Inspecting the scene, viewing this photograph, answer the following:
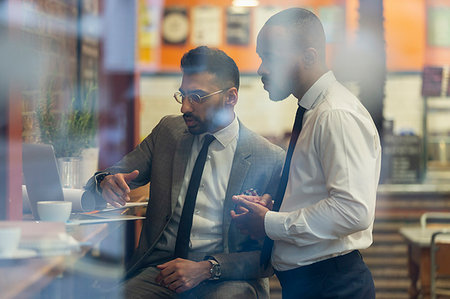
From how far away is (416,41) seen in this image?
6.18 meters

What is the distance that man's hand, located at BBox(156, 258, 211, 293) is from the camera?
62.6 inches

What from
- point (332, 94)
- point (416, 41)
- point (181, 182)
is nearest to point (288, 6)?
point (332, 94)

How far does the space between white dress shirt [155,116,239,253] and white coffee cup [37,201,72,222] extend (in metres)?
0.25

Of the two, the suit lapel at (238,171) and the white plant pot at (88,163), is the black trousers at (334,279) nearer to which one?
the suit lapel at (238,171)

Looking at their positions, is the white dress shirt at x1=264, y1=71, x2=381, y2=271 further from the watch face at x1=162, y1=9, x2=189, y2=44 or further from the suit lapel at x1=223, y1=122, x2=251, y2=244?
the watch face at x1=162, y1=9, x2=189, y2=44

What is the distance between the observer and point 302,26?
149cm

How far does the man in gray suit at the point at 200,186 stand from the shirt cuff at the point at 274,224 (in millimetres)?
94

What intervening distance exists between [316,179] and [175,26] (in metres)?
1.08

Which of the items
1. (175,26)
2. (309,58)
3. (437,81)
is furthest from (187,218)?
(437,81)

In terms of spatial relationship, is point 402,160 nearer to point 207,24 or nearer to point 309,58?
point 207,24

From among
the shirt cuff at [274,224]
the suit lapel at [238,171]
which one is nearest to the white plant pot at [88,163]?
the suit lapel at [238,171]

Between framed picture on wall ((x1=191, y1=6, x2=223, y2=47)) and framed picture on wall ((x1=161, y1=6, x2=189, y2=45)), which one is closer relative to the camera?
framed picture on wall ((x1=191, y1=6, x2=223, y2=47))

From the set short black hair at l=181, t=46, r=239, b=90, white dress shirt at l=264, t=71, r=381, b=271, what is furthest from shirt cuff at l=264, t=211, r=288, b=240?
short black hair at l=181, t=46, r=239, b=90

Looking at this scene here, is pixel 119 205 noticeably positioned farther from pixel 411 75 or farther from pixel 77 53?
pixel 411 75
